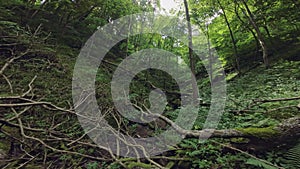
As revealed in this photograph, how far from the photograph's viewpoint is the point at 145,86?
306 inches

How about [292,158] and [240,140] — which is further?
[240,140]

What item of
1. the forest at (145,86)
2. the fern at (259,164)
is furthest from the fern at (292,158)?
the fern at (259,164)

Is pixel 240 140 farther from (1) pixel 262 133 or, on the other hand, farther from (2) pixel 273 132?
(2) pixel 273 132

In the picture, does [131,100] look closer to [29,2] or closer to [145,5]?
[29,2]

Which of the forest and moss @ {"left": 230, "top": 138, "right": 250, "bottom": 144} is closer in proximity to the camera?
the forest

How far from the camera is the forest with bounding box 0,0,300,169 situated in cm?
342

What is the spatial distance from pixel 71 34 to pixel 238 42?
29.0 ft

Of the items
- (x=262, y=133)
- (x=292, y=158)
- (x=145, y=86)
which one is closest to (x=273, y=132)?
(x=262, y=133)

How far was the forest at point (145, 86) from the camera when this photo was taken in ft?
11.2

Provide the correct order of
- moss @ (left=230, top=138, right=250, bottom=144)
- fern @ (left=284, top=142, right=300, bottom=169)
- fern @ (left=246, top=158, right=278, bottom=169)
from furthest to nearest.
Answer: moss @ (left=230, top=138, right=250, bottom=144) → fern @ (left=284, top=142, right=300, bottom=169) → fern @ (left=246, top=158, right=278, bottom=169)

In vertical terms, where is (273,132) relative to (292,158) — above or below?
above

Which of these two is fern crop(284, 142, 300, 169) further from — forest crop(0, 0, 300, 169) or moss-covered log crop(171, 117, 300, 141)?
moss-covered log crop(171, 117, 300, 141)

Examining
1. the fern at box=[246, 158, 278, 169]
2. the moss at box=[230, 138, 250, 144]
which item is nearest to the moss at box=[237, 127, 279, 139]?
the moss at box=[230, 138, 250, 144]

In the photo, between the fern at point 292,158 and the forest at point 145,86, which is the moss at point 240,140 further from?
the fern at point 292,158
